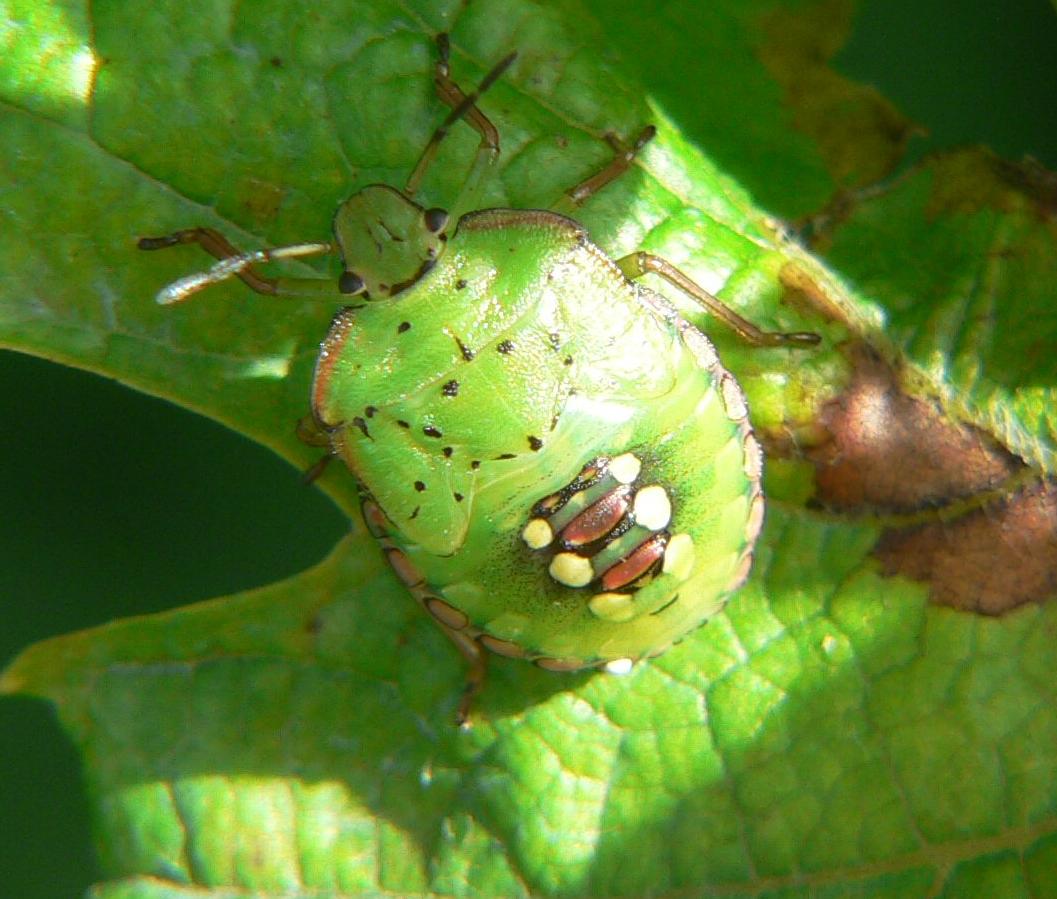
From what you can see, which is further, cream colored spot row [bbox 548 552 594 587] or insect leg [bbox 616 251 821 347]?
insect leg [bbox 616 251 821 347]

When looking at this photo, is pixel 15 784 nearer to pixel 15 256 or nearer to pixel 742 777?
pixel 15 256

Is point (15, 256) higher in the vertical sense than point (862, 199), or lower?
lower

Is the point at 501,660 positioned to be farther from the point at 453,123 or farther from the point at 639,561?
the point at 453,123

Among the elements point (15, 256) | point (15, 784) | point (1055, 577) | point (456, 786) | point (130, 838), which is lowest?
point (15, 784)

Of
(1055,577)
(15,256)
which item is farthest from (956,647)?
(15,256)

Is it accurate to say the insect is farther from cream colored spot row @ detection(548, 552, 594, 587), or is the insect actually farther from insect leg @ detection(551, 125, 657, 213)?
insect leg @ detection(551, 125, 657, 213)

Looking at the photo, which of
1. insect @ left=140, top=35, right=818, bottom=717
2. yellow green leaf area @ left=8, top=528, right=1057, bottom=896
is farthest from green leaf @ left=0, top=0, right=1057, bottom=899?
insect @ left=140, top=35, right=818, bottom=717
